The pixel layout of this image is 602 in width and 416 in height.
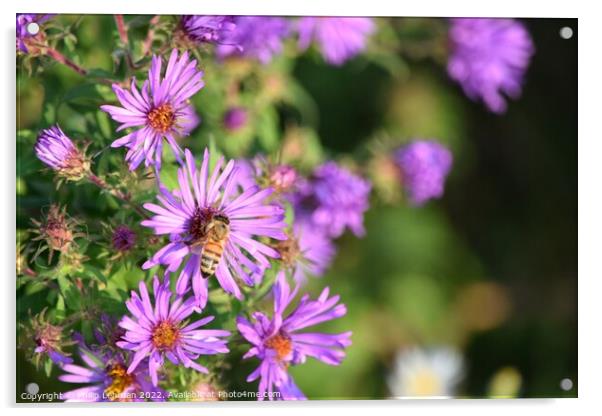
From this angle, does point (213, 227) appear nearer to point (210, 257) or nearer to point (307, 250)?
point (210, 257)

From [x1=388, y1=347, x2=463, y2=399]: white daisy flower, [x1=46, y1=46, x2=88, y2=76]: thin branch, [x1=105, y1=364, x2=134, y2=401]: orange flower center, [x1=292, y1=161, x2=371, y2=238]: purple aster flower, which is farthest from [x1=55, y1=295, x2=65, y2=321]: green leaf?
[x1=388, y1=347, x2=463, y2=399]: white daisy flower

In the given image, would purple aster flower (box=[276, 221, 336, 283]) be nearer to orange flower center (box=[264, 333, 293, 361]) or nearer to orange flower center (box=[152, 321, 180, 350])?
orange flower center (box=[264, 333, 293, 361])

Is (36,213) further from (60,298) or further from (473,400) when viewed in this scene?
(473,400)

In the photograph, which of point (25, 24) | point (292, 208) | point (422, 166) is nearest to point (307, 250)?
point (292, 208)

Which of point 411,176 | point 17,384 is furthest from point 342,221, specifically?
point 17,384
